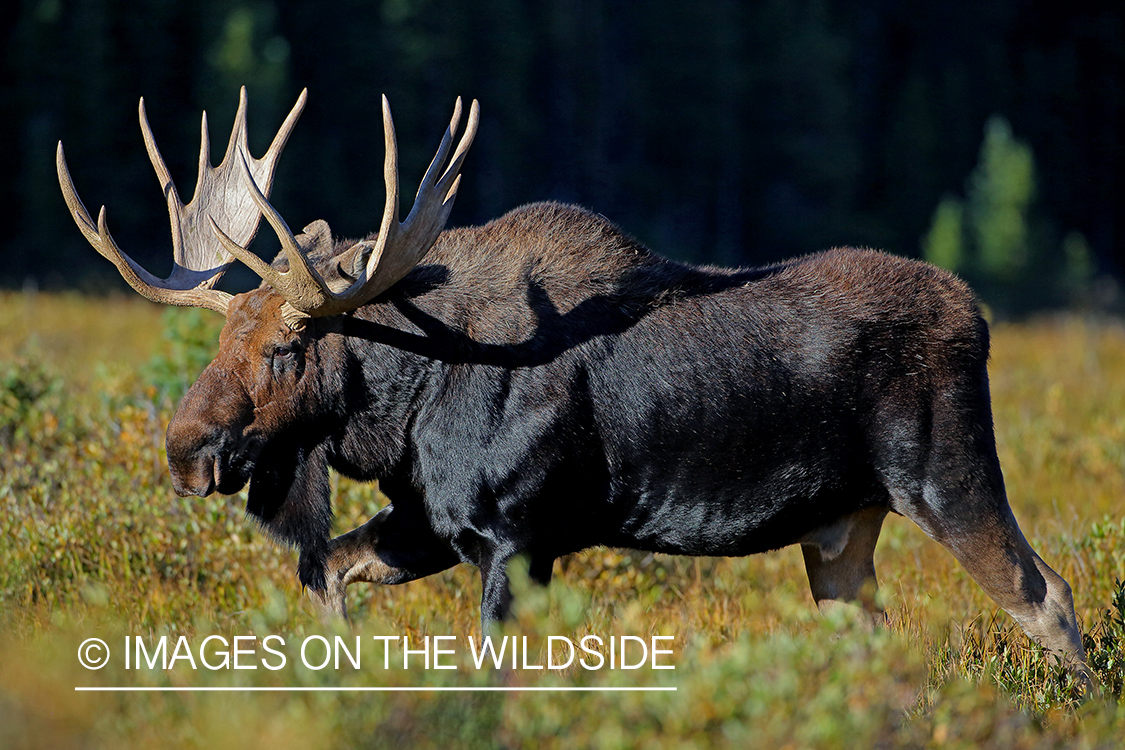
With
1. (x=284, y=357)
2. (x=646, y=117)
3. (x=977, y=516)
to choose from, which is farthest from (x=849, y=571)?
(x=646, y=117)

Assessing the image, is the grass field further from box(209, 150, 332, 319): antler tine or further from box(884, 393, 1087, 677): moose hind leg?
box(209, 150, 332, 319): antler tine

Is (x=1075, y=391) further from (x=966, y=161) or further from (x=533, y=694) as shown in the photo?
(x=966, y=161)

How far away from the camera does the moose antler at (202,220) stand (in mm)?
4797

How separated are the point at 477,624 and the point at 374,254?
1.88 meters

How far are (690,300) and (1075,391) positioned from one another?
1140 cm

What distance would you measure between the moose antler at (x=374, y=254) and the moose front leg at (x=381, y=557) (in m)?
0.93

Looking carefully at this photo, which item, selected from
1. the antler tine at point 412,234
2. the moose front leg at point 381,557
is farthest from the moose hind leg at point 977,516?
the antler tine at point 412,234

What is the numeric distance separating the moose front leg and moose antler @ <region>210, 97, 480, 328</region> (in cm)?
93

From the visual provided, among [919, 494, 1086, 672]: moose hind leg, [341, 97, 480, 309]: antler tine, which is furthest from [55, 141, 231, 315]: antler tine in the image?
[919, 494, 1086, 672]: moose hind leg

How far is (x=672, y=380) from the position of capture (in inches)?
178

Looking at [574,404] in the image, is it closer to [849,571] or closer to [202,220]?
[849,571]

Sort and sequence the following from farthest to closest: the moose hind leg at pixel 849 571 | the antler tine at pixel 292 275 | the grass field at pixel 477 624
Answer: the moose hind leg at pixel 849 571, the antler tine at pixel 292 275, the grass field at pixel 477 624

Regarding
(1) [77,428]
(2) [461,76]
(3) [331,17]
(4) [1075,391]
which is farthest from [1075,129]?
(1) [77,428]

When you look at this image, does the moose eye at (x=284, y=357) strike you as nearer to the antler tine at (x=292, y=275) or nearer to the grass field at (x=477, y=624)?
the antler tine at (x=292, y=275)
